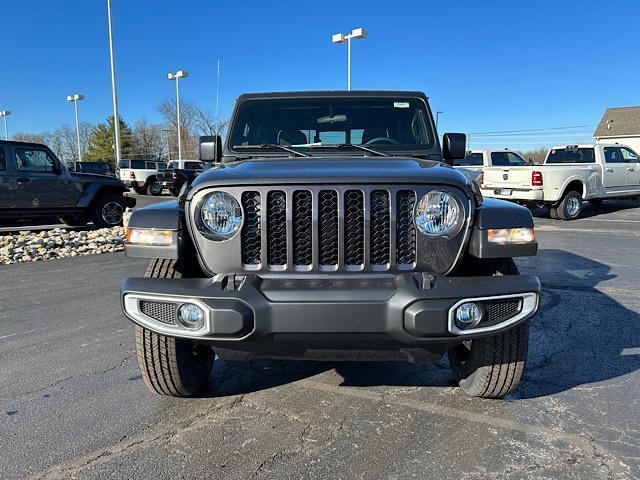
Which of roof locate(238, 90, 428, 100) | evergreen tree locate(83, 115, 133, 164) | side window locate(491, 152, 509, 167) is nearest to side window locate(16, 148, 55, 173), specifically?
roof locate(238, 90, 428, 100)

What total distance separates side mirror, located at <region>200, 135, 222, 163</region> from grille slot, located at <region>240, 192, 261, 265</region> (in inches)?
62.8

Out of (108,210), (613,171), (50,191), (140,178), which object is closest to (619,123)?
(613,171)

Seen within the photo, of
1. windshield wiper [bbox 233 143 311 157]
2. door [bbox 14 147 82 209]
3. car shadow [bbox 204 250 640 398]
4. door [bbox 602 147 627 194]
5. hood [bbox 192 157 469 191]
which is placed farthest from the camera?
door [bbox 602 147 627 194]

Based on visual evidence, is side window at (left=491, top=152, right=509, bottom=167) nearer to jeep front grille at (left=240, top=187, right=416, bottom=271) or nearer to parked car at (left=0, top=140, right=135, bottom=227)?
parked car at (left=0, top=140, right=135, bottom=227)

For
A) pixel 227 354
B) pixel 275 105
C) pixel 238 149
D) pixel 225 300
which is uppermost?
pixel 275 105

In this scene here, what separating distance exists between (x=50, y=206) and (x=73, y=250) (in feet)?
8.63

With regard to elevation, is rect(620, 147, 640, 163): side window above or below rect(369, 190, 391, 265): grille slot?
above

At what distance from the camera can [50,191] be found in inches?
416

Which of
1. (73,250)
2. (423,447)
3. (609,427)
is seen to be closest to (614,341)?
(609,427)

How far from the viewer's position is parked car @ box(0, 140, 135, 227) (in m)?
10.1

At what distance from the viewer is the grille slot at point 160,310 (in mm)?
2309

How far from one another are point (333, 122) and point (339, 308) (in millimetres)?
2124

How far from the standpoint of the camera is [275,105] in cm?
399

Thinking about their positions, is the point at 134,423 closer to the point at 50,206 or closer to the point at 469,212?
the point at 469,212
